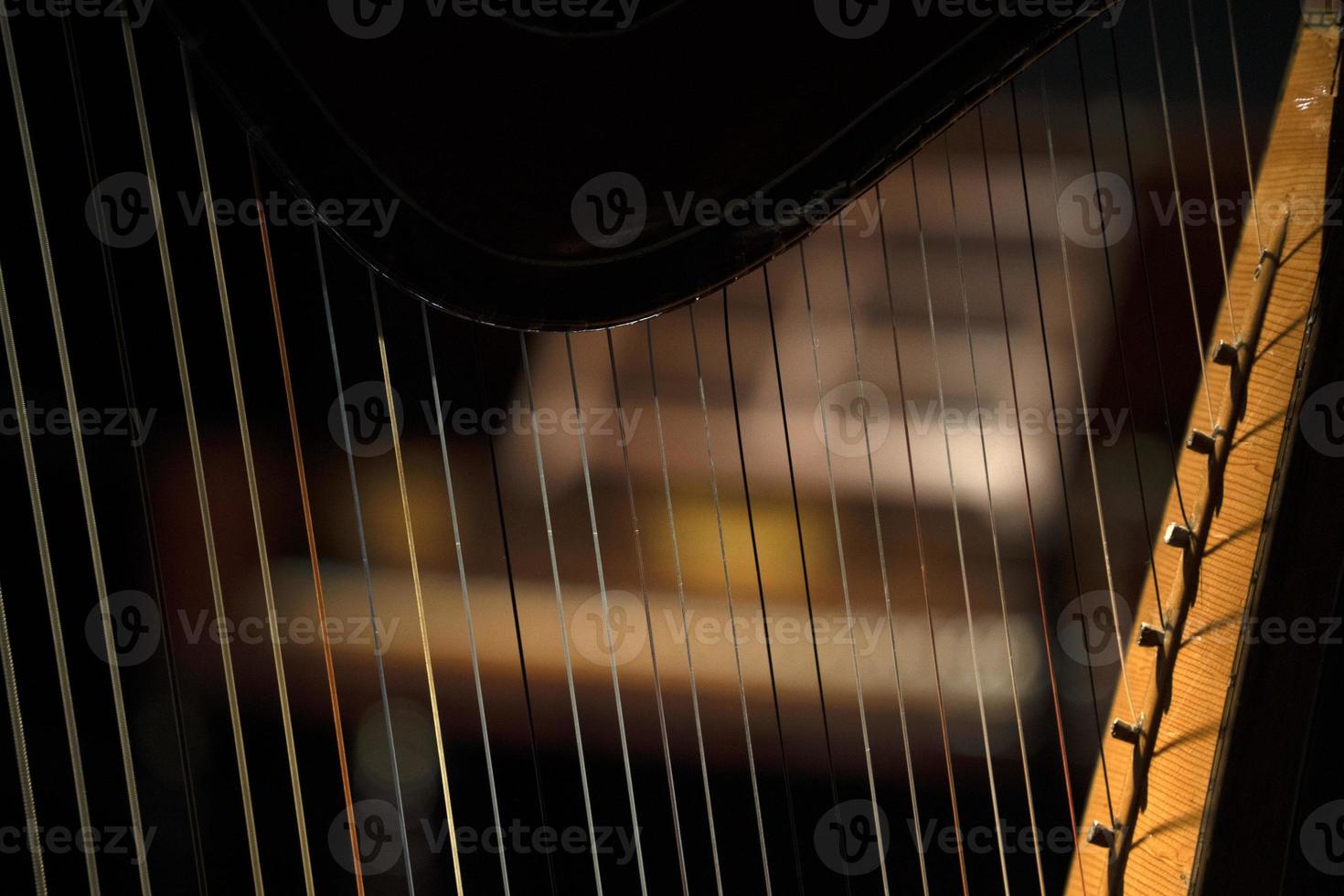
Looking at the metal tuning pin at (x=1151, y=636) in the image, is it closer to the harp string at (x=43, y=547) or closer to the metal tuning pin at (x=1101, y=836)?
the metal tuning pin at (x=1101, y=836)

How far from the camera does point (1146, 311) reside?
222cm

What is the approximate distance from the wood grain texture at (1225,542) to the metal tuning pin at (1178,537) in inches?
0.4

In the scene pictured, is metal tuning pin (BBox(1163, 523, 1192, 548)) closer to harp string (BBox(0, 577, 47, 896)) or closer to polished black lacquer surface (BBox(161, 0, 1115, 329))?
polished black lacquer surface (BBox(161, 0, 1115, 329))

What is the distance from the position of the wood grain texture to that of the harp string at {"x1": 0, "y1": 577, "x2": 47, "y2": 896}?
895 millimetres

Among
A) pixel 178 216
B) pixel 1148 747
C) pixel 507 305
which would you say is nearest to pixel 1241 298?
pixel 1148 747

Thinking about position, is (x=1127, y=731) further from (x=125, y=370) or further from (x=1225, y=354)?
(x=125, y=370)

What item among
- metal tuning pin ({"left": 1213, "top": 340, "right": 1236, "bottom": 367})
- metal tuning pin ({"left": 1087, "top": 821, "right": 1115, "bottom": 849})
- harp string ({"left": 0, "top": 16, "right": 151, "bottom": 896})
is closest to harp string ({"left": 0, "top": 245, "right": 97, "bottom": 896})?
harp string ({"left": 0, "top": 16, "right": 151, "bottom": 896})

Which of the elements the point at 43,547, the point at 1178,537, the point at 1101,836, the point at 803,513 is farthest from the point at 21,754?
the point at 803,513

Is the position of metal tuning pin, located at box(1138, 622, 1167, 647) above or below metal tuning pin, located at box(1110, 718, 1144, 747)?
above

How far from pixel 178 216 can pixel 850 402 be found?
1288 mm

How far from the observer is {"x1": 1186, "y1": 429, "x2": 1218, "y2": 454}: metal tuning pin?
4.04ft

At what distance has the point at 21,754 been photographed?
2.04 ft

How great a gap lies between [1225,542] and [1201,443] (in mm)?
119

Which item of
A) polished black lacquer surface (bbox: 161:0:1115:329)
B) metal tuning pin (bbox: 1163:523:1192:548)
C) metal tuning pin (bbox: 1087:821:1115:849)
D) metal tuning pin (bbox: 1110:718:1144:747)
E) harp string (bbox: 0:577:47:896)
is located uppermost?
polished black lacquer surface (bbox: 161:0:1115:329)
